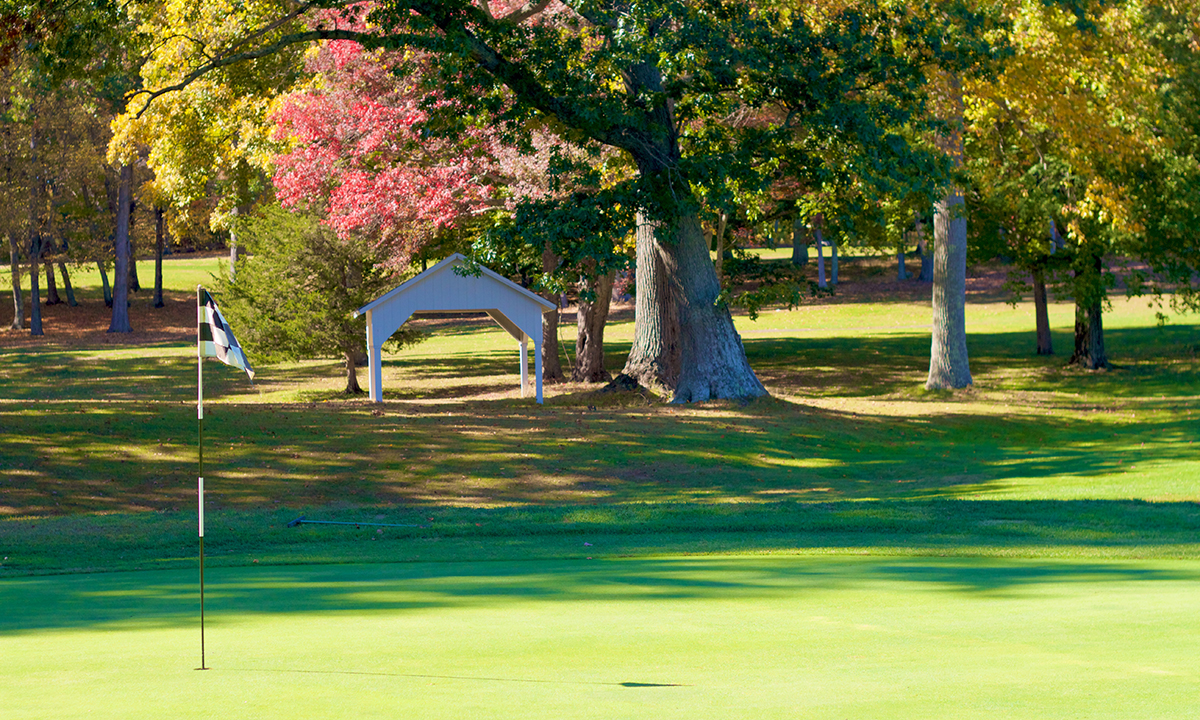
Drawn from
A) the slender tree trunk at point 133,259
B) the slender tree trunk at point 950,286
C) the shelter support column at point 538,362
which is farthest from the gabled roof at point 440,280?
the slender tree trunk at point 133,259

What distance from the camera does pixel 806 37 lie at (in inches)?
884

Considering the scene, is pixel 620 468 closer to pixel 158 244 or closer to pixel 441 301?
pixel 441 301

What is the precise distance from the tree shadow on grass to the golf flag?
83.5 inches

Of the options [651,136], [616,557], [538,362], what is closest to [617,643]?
[616,557]

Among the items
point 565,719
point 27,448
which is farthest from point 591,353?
point 565,719

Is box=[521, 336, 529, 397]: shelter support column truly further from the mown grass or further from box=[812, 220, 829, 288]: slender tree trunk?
box=[812, 220, 829, 288]: slender tree trunk

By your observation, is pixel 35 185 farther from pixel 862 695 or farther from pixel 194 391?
pixel 862 695

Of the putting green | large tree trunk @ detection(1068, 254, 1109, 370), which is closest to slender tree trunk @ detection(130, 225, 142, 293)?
large tree trunk @ detection(1068, 254, 1109, 370)

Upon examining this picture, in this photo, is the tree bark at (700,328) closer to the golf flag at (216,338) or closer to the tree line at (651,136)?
the tree line at (651,136)

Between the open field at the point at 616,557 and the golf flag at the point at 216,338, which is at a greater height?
the golf flag at the point at 216,338

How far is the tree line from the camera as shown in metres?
22.1

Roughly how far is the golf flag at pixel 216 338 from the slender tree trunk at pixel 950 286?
24232mm

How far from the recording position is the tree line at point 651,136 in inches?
869

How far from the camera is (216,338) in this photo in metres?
6.56
